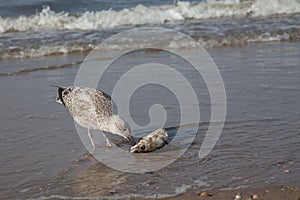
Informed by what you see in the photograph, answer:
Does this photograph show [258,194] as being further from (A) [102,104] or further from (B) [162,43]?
(B) [162,43]

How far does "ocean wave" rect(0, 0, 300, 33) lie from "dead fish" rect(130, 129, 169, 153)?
312 inches

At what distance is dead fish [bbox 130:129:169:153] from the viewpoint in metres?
4.27

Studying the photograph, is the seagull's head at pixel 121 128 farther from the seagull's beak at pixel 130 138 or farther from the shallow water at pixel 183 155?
the shallow water at pixel 183 155

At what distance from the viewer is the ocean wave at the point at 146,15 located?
1247 cm

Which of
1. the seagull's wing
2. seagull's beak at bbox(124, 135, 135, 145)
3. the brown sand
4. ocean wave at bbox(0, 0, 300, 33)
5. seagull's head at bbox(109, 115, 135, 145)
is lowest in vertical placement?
the brown sand

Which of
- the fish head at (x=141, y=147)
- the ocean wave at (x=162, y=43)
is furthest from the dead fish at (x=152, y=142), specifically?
the ocean wave at (x=162, y=43)

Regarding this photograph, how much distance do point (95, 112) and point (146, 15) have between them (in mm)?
9295

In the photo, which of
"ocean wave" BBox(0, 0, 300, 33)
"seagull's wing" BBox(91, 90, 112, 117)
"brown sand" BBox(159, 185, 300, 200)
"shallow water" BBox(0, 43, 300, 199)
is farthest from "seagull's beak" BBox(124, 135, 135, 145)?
"ocean wave" BBox(0, 0, 300, 33)

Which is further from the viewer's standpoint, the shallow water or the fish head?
the fish head

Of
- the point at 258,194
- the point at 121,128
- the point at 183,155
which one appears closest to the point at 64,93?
the point at 121,128

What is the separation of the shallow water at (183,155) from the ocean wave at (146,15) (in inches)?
212

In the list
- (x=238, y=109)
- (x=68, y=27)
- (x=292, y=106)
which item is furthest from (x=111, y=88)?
(x=68, y=27)

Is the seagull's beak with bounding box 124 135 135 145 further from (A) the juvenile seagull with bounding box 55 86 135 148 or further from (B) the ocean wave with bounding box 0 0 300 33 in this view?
(B) the ocean wave with bounding box 0 0 300 33

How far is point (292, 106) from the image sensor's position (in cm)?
526
